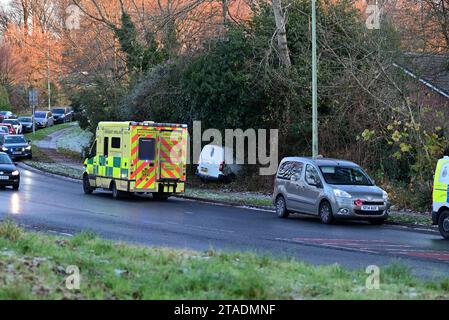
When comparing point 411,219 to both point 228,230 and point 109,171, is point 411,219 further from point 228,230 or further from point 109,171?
point 109,171

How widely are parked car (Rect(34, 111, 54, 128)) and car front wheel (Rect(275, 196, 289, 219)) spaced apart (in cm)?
5591

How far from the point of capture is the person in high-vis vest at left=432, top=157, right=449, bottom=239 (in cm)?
1923

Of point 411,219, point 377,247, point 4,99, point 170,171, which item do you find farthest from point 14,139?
point 4,99

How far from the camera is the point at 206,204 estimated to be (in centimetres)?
2952

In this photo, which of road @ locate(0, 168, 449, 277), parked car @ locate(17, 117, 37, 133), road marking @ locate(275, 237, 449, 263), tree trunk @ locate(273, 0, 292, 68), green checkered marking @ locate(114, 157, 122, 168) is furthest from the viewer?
parked car @ locate(17, 117, 37, 133)

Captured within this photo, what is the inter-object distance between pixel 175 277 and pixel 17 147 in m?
43.1

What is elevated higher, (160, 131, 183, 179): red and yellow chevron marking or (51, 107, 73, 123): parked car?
(51, 107, 73, 123): parked car

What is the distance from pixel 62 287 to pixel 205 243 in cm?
785

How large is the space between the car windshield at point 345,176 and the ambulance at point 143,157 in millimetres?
7683

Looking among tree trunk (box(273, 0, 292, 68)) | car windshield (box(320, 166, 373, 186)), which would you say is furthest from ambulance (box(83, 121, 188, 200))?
car windshield (box(320, 166, 373, 186))

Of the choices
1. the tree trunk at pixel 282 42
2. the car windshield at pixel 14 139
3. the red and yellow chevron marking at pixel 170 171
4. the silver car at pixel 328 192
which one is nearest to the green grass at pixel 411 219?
the silver car at pixel 328 192

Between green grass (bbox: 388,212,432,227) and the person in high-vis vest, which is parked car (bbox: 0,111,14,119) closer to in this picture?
green grass (bbox: 388,212,432,227)
